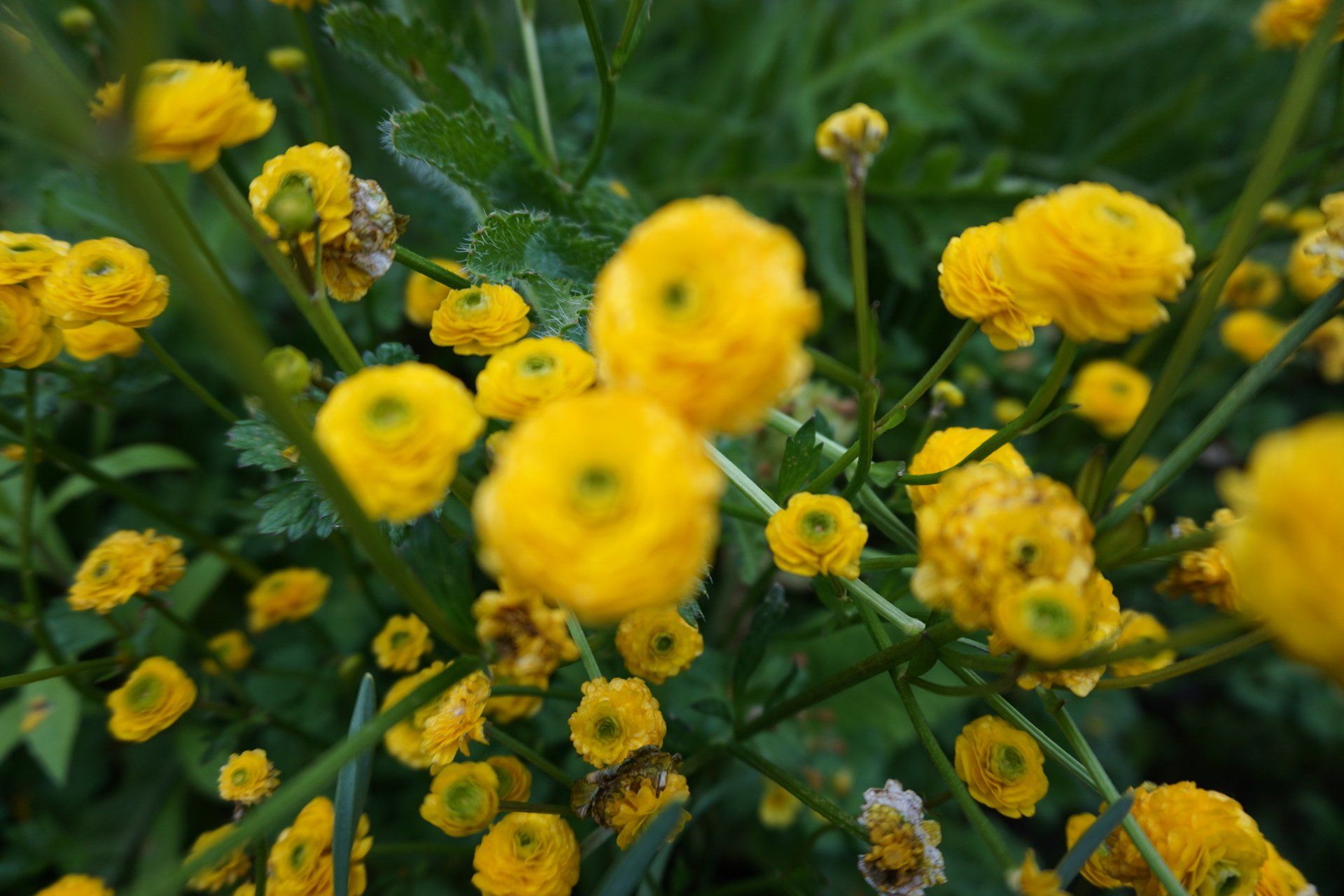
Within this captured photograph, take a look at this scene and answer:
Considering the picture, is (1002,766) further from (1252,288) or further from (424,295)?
(1252,288)

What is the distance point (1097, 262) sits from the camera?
0.49 meters

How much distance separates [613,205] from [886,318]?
0.70 meters

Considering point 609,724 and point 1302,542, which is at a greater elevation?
point 1302,542

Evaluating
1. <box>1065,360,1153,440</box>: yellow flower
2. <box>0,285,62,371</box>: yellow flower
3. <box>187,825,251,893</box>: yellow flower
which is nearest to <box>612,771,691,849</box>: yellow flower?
<box>187,825,251,893</box>: yellow flower

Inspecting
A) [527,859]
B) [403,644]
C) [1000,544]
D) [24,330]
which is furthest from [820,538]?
[24,330]

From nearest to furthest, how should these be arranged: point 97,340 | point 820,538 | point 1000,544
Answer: point 1000,544, point 820,538, point 97,340

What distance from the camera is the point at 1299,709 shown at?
1399 mm

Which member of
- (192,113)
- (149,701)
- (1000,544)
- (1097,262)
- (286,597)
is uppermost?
(192,113)

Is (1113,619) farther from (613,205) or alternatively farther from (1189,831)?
(613,205)

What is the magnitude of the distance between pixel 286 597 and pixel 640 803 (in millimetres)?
646

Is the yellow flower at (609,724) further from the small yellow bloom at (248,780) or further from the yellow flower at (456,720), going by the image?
the small yellow bloom at (248,780)

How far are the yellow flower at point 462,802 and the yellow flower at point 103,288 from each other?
1.65ft

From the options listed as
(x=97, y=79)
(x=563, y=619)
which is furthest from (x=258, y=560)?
(x=563, y=619)

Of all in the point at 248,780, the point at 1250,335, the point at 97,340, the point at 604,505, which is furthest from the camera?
the point at 1250,335
